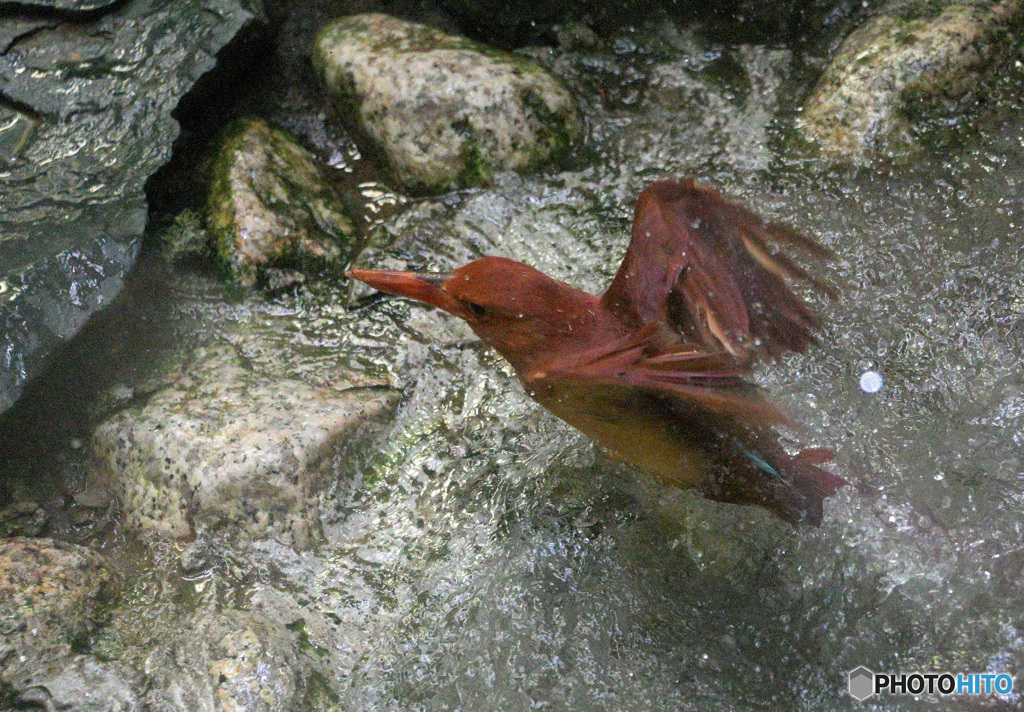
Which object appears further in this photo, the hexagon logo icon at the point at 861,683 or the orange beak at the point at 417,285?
the orange beak at the point at 417,285

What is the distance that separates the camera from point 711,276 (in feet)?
8.49

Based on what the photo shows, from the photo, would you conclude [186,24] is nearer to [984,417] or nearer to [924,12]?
[924,12]

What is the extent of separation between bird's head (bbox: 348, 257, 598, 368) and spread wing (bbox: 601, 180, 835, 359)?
5.2 inches

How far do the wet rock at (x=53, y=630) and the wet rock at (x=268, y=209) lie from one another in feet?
3.93

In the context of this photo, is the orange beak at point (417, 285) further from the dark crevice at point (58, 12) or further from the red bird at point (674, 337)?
the dark crevice at point (58, 12)

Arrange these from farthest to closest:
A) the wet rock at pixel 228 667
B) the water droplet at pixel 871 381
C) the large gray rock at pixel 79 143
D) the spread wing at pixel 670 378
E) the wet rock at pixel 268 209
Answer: the wet rock at pixel 268 209 < the water droplet at pixel 871 381 < the large gray rock at pixel 79 143 < the wet rock at pixel 228 667 < the spread wing at pixel 670 378

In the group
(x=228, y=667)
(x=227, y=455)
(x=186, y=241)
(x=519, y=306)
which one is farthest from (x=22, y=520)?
(x=519, y=306)

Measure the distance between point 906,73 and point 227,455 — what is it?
2.81m

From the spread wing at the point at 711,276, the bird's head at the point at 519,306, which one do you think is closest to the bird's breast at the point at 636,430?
the bird's head at the point at 519,306

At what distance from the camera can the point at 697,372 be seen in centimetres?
227

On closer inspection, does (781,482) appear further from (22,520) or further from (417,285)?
(22,520)

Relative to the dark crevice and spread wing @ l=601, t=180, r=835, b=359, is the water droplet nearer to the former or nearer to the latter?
spread wing @ l=601, t=180, r=835, b=359

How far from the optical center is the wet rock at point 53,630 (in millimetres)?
2348

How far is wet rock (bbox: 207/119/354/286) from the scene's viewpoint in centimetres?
332
